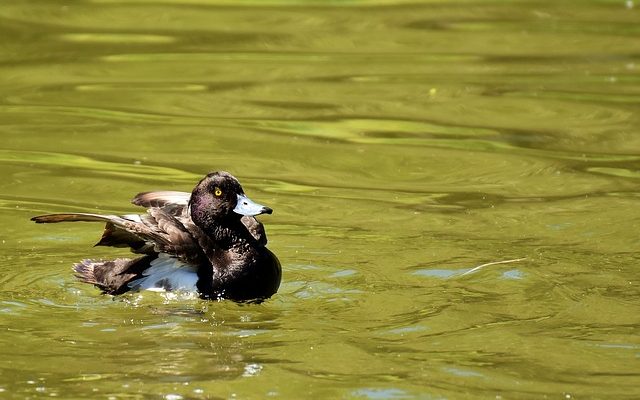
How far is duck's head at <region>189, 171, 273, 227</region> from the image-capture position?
29.9 feet

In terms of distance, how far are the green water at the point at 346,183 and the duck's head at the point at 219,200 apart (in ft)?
2.08

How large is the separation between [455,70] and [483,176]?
12.5 ft

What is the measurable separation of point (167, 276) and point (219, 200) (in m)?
0.63

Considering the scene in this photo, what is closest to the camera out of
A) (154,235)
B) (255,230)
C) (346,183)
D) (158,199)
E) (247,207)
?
(154,235)

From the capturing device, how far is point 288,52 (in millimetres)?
16297

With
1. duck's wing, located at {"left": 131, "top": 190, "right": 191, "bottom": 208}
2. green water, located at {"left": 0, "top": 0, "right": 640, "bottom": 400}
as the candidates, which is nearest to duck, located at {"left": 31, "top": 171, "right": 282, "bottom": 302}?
green water, located at {"left": 0, "top": 0, "right": 640, "bottom": 400}

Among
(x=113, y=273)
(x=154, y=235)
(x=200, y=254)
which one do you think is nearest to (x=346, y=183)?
(x=200, y=254)

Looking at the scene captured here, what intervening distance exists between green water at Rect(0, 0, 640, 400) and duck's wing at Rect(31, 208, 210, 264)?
0.34 m

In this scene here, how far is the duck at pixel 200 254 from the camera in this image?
8.77 metres

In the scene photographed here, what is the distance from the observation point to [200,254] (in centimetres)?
889

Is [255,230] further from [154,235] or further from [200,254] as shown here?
[154,235]

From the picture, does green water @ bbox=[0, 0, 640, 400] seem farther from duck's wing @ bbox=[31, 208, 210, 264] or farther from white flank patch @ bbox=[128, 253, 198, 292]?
duck's wing @ bbox=[31, 208, 210, 264]

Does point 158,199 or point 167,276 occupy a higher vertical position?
point 158,199

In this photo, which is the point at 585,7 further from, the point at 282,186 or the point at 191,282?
the point at 191,282
